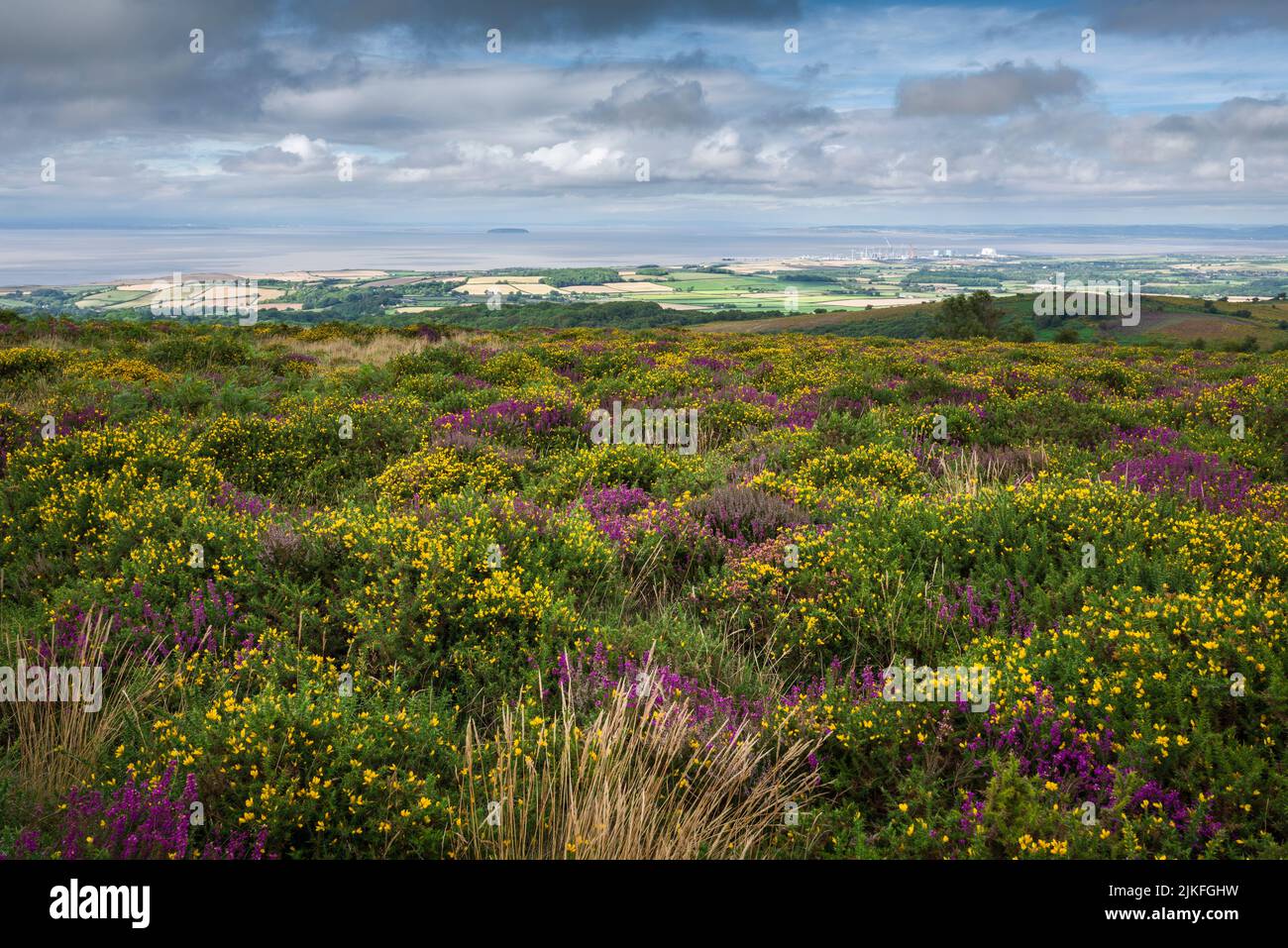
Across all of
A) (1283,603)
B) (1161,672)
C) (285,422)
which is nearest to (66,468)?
(285,422)

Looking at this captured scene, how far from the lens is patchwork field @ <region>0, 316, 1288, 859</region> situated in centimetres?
312

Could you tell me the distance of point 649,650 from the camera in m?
4.69

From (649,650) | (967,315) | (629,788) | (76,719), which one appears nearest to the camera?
(629,788)

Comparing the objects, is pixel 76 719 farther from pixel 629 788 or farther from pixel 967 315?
pixel 967 315

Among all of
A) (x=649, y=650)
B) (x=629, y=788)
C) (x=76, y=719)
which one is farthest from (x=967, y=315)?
(x=76, y=719)

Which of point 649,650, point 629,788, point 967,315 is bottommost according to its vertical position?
point 629,788

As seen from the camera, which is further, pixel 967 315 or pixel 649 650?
pixel 967 315

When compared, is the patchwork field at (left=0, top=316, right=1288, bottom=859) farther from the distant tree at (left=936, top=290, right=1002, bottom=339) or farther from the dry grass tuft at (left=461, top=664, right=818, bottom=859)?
the distant tree at (left=936, top=290, right=1002, bottom=339)

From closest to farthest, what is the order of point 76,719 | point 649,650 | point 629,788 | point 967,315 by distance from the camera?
1. point 629,788
2. point 76,719
3. point 649,650
4. point 967,315

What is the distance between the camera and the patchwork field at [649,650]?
312 centimetres

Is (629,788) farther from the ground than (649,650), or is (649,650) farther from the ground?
(649,650)

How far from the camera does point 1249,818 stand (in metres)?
3.00

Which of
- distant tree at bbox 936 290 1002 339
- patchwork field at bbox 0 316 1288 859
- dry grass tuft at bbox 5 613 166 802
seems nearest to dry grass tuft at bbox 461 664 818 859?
patchwork field at bbox 0 316 1288 859
